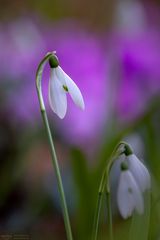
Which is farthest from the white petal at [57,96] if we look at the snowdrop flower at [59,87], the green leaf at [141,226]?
the green leaf at [141,226]

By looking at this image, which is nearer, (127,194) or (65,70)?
(127,194)

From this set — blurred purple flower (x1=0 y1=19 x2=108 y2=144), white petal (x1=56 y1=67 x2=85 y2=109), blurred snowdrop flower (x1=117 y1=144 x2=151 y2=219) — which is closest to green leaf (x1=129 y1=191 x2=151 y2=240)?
blurred snowdrop flower (x1=117 y1=144 x2=151 y2=219)

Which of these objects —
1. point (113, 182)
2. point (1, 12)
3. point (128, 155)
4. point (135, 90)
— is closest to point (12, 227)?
point (113, 182)

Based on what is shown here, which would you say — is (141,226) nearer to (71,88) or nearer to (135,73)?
(71,88)

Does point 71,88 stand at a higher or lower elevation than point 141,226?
higher

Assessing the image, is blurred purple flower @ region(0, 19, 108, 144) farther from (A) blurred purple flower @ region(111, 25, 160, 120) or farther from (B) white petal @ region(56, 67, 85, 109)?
(B) white petal @ region(56, 67, 85, 109)

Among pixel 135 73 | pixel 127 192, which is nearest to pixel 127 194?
pixel 127 192
